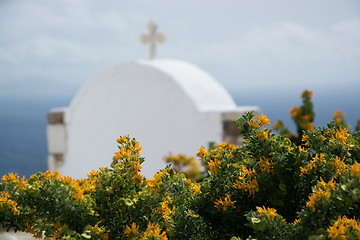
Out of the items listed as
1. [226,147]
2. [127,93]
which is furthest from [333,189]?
[127,93]

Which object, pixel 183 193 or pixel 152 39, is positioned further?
pixel 152 39

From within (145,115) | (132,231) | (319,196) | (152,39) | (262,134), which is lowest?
(132,231)

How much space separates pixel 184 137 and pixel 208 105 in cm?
51

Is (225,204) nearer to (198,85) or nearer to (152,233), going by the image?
(152,233)

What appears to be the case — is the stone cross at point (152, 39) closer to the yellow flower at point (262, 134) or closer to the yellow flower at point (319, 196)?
the yellow flower at point (262, 134)

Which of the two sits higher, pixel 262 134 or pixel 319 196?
pixel 262 134

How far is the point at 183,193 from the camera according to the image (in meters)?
1.60

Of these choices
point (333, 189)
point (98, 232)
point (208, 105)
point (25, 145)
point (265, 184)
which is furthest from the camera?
point (25, 145)

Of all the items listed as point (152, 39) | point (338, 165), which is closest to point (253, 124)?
point (338, 165)

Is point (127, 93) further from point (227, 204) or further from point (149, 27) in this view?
point (227, 204)

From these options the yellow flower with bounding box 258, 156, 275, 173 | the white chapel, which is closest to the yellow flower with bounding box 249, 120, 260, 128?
the yellow flower with bounding box 258, 156, 275, 173

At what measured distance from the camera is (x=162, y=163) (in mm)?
5840

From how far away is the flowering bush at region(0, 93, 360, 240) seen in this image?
1.40 meters

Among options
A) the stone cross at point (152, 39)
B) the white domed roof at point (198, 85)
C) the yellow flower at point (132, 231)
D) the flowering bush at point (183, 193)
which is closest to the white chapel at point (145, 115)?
the white domed roof at point (198, 85)
